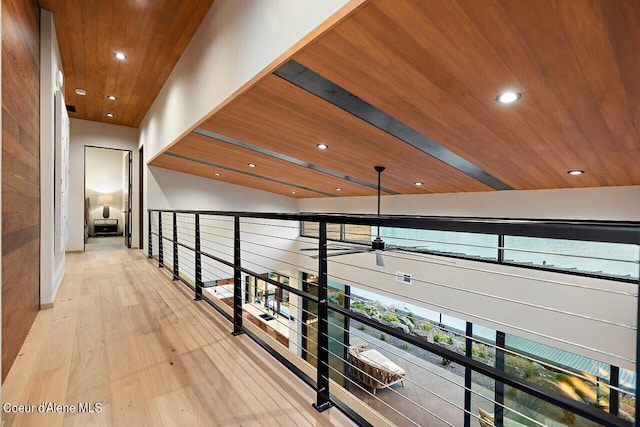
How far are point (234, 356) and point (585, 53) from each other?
8.28ft

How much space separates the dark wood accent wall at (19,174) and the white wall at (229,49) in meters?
1.37

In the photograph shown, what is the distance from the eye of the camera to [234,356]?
6.29 feet

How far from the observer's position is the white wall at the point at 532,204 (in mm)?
3617

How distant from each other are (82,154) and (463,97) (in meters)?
7.59

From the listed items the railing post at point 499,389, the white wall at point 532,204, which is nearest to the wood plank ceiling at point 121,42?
the white wall at point 532,204

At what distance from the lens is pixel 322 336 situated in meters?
1.52

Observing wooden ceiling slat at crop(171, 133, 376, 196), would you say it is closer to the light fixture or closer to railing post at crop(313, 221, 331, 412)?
railing post at crop(313, 221, 331, 412)

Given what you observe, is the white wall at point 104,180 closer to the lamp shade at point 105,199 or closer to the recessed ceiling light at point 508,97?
the lamp shade at point 105,199

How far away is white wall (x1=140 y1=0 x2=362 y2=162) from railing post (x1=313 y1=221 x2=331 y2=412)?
1.16m

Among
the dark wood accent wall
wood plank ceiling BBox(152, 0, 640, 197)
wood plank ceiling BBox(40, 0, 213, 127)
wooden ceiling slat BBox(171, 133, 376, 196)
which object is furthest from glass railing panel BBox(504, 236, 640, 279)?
wood plank ceiling BBox(40, 0, 213, 127)

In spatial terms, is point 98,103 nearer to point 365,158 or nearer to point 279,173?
point 279,173

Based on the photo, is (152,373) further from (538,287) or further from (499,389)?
(538,287)

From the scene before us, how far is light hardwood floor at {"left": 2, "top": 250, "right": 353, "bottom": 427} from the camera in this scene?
55.5 inches

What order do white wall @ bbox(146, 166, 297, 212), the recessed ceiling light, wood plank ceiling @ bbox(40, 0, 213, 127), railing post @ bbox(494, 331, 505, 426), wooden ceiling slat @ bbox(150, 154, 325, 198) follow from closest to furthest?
the recessed ceiling light → wood plank ceiling @ bbox(40, 0, 213, 127) → railing post @ bbox(494, 331, 505, 426) → wooden ceiling slat @ bbox(150, 154, 325, 198) → white wall @ bbox(146, 166, 297, 212)
